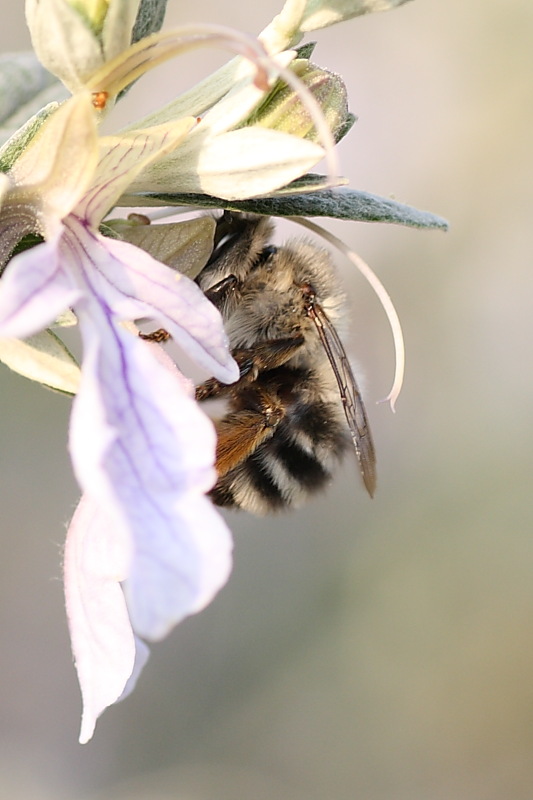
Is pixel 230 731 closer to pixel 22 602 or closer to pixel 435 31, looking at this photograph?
pixel 22 602

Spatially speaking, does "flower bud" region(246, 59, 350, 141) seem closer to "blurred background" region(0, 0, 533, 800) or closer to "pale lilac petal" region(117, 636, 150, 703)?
"pale lilac petal" region(117, 636, 150, 703)

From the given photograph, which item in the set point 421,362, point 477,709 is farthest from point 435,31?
point 477,709

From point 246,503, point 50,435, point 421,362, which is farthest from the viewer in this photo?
point 421,362

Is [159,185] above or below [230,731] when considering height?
above

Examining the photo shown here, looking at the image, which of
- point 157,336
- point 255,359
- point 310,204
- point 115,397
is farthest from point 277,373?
point 115,397

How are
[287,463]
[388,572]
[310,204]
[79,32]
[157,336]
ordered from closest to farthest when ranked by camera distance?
[79,32]
[310,204]
[157,336]
[287,463]
[388,572]

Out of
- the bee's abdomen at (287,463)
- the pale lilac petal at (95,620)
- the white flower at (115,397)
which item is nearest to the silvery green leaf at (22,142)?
the white flower at (115,397)

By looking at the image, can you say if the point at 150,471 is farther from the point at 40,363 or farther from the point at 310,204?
the point at 310,204

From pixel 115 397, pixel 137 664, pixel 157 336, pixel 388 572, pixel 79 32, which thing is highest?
pixel 79 32
